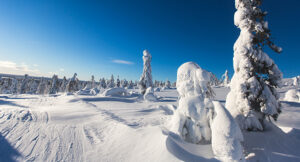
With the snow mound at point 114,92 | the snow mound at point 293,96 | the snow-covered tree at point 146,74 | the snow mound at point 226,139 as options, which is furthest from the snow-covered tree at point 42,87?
the snow mound at point 293,96

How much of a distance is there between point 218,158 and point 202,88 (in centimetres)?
224

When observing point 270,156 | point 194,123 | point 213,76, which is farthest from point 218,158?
point 213,76

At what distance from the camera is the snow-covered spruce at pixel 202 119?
10.6ft

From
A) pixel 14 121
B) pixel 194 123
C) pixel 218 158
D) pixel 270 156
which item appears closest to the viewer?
pixel 218 158

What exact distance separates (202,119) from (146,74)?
21351 millimetres

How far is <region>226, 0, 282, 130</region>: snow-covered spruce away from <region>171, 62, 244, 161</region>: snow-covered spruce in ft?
7.01

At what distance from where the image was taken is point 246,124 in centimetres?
554

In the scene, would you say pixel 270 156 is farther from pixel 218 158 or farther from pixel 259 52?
pixel 259 52

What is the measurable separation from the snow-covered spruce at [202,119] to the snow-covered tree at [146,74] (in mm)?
19736

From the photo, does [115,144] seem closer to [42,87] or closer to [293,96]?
[293,96]

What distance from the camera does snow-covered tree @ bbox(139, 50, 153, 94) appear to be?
24.9 metres

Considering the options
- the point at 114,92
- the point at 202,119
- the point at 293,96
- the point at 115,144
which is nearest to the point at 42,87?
the point at 114,92

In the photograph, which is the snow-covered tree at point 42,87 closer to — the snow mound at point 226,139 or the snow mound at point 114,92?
the snow mound at point 114,92

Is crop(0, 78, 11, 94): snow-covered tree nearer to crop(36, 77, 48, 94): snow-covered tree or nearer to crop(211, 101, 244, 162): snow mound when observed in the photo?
crop(36, 77, 48, 94): snow-covered tree
